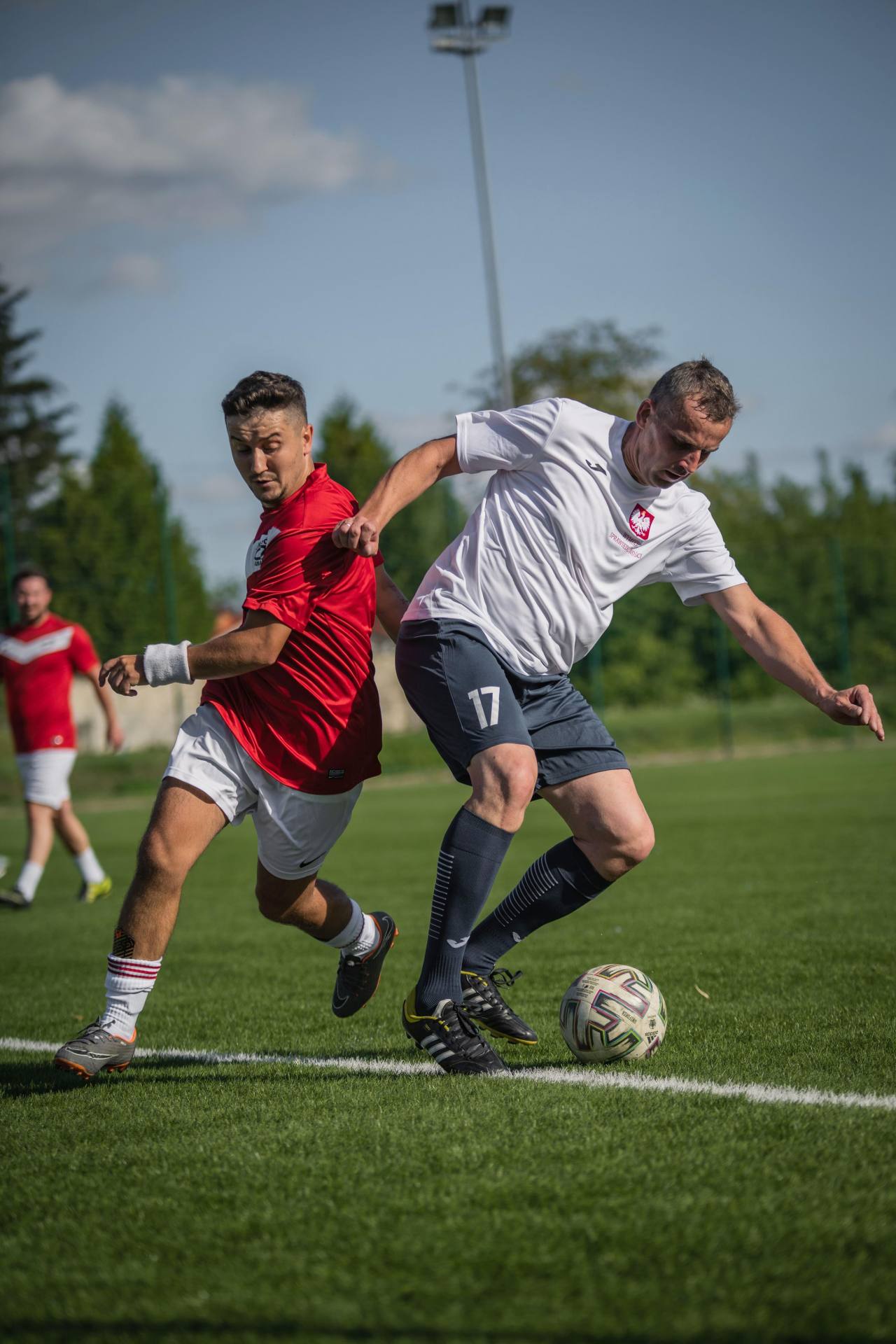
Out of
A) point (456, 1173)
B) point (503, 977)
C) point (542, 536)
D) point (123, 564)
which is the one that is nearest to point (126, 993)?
point (503, 977)

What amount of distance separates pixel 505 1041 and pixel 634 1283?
7.05 ft

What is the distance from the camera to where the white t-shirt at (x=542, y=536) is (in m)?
4.03

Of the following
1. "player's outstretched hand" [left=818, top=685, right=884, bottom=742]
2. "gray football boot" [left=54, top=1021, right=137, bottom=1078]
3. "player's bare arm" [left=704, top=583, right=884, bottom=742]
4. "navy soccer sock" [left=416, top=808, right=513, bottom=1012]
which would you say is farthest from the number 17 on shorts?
"gray football boot" [left=54, top=1021, right=137, bottom=1078]

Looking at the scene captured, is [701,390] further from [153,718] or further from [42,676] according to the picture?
[153,718]

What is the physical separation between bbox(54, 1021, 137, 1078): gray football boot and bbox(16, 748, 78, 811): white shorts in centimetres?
583

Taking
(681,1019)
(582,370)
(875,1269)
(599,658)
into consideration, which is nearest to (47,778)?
(681,1019)

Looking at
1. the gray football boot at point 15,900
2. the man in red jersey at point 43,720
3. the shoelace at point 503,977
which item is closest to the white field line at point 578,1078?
the shoelace at point 503,977

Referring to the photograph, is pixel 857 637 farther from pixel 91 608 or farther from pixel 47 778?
pixel 47 778

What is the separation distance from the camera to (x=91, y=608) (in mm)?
21234

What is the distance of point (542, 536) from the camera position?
4.07 metres

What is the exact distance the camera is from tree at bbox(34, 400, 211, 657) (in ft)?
69.8

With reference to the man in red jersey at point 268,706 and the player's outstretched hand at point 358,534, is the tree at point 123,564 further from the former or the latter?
the player's outstretched hand at point 358,534

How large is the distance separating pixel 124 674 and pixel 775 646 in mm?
2166

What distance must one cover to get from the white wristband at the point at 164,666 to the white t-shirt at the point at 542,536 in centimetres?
75
